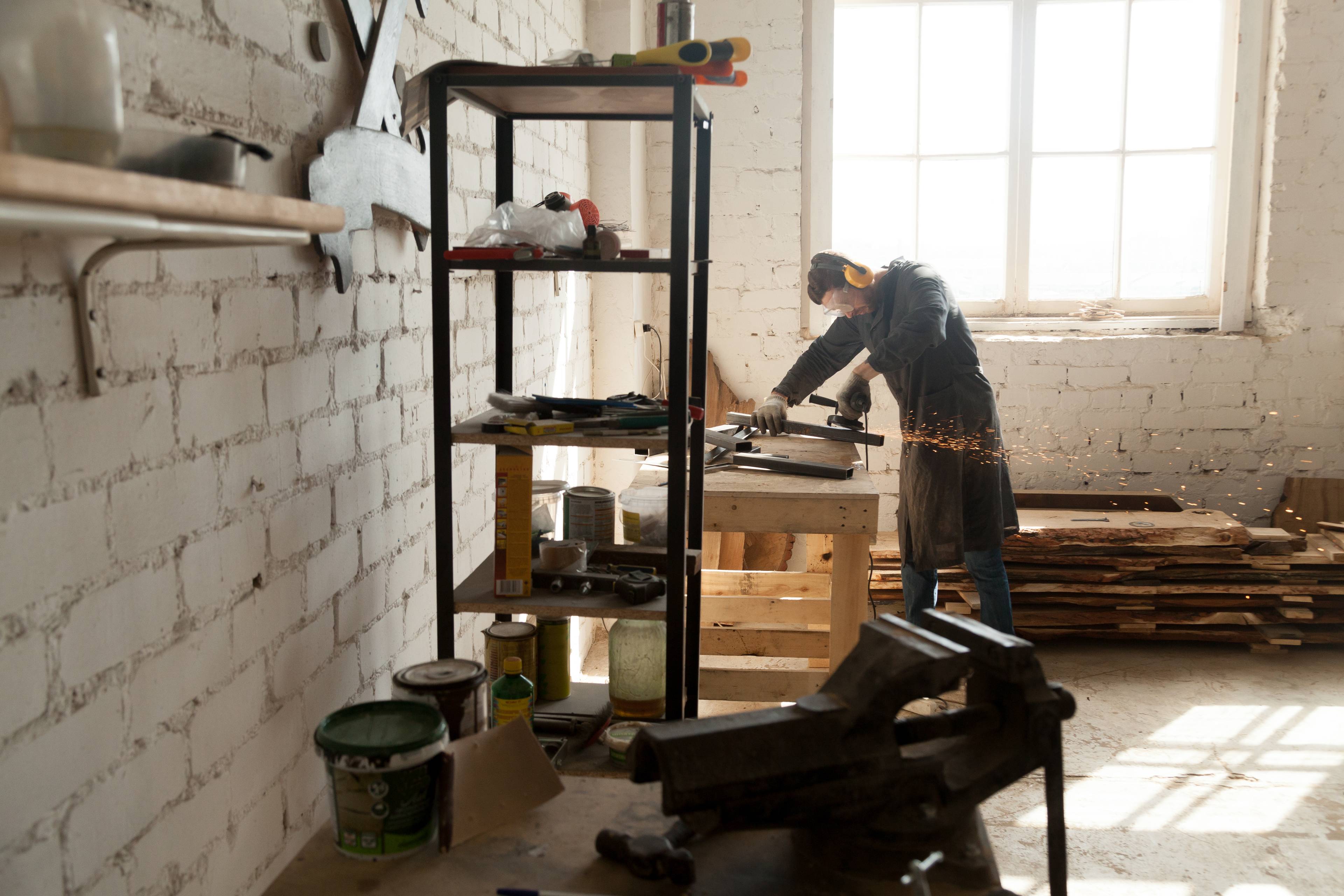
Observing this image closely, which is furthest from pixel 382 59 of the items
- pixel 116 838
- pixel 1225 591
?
pixel 1225 591

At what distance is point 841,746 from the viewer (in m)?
1.01

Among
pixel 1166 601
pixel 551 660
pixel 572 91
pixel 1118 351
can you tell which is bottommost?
pixel 1166 601

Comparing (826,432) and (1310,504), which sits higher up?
(826,432)

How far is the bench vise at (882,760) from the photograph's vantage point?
979 mm

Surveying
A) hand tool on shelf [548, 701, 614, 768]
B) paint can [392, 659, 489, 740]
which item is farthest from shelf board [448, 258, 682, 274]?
hand tool on shelf [548, 701, 614, 768]

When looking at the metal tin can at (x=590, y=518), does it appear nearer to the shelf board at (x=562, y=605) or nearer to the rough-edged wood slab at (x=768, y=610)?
the shelf board at (x=562, y=605)

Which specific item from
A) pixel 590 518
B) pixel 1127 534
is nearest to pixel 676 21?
pixel 590 518

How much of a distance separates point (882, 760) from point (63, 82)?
0.91 meters

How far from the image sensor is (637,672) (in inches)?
83.4

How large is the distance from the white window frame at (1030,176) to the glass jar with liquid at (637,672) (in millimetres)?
2396

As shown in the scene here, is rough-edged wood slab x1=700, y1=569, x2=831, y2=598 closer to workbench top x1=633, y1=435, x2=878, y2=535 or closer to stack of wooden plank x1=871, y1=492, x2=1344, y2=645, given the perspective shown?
stack of wooden plank x1=871, y1=492, x2=1344, y2=645

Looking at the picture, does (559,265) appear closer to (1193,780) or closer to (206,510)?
(206,510)

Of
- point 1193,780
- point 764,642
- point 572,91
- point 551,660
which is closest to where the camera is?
point 572,91

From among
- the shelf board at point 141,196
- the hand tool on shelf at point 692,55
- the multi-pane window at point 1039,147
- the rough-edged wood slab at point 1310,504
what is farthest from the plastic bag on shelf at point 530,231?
the rough-edged wood slab at point 1310,504
